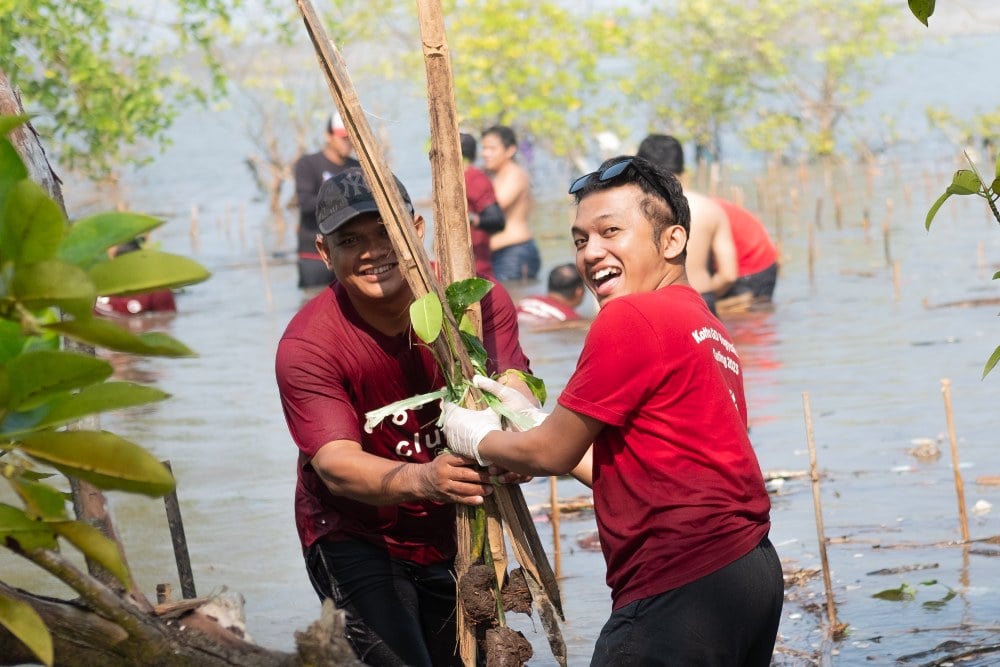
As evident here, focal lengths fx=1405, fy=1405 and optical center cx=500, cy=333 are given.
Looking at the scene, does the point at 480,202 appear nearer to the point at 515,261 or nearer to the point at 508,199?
the point at 508,199

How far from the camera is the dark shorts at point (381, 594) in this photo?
3389mm

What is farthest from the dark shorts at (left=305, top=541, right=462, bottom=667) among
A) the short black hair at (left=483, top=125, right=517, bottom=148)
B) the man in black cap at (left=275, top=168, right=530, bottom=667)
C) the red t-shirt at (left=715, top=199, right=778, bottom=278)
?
the short black hair at (left=483, top=125, right=517, bottom=148)

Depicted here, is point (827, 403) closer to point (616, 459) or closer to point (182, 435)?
point (182, 435)

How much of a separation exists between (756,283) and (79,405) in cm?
940

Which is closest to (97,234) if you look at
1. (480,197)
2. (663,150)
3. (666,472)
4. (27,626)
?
(27,626)

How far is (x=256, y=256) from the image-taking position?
1933cm

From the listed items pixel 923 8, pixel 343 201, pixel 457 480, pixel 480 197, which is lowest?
pixel 480 197

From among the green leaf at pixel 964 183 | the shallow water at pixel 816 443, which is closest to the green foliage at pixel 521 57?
the shallow water at pixel 816 443

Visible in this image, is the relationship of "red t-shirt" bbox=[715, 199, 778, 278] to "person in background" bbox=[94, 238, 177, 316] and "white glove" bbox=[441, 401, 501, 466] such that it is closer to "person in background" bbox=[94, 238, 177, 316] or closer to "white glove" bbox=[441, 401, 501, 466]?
"person in background" bbox=[94, 238, 177, 316]

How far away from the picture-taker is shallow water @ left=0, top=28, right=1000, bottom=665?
4.66 meters

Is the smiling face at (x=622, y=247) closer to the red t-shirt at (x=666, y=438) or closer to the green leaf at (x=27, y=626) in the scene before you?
the red t-shirt at (x=666, y=438)

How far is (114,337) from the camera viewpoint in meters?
1.42

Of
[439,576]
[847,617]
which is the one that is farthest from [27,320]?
[847,617]

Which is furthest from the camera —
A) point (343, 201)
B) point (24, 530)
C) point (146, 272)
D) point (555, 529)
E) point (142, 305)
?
point (142, 305)
